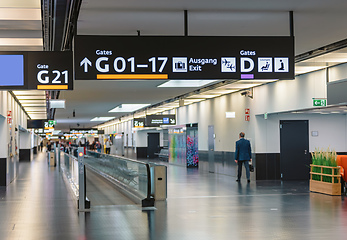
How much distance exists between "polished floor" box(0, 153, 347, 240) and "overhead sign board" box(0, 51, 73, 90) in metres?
2.46

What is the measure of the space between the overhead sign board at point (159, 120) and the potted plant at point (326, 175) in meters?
15.2

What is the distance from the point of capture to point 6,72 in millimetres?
8758

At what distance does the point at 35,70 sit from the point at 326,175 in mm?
8350

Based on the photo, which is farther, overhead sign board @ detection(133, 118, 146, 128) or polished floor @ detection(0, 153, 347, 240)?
overhead sign board @ detection(133, 118, 146, 128)

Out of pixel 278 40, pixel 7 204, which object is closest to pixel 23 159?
pixel 7 204

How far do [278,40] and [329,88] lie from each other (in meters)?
3.92

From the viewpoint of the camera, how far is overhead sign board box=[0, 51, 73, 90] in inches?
345

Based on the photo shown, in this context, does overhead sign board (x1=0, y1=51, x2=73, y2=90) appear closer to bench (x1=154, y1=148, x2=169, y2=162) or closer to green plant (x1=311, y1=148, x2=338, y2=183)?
green plant (x1=311, y1=148, x2=338, y2=183)

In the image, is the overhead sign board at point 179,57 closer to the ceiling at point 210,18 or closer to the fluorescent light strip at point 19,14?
the ceiling at point 210,18

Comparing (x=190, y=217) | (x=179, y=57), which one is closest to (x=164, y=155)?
(x=190, y=217)

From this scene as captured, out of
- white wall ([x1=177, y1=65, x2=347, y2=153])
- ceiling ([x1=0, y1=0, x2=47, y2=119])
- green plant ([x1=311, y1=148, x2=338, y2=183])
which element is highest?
ceiling ([x1=0, y1=0, x2=47, y2=119])

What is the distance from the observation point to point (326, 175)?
45.0ft


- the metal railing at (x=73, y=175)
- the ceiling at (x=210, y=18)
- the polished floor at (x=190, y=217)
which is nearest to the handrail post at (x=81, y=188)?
the polished floor at (x=190, y=217)

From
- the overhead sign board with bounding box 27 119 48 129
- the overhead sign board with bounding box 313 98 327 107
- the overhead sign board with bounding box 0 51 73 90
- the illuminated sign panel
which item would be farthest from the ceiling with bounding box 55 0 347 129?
the overhead sign board with bounding box 27 119 48 129
